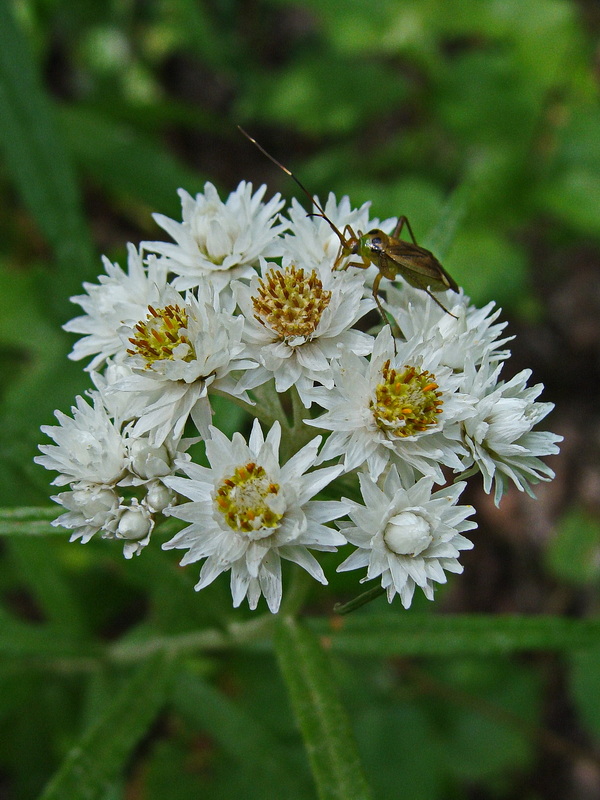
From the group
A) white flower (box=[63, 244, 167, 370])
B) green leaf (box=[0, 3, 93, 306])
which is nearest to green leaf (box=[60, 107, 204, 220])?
green leaf (box=[0, 3, 93, 306])

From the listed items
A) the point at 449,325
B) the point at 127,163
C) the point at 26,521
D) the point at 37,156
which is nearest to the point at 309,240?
the point at 449,325

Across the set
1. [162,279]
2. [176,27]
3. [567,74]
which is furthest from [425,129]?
[162,279]

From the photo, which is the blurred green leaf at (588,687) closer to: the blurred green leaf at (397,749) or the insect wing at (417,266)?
the blurred green leaf at (397,749)

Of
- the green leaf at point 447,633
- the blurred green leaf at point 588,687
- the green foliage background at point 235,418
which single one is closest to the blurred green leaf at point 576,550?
the green foliage background at point 235,418

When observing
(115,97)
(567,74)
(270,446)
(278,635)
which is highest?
(115,97)

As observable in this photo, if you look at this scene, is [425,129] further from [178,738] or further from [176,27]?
[178,738]

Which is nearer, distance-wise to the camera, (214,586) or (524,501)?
(214,586)
